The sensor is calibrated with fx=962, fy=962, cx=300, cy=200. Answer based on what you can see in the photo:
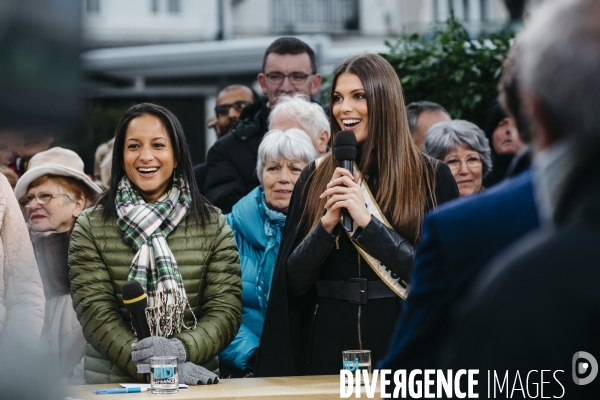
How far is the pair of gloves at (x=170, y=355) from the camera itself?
3797mm

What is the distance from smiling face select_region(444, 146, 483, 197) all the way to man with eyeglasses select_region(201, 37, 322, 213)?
1153mm

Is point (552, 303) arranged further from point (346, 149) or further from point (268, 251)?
point (268, 251)

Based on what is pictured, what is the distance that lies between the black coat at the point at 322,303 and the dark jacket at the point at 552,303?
2744 mm

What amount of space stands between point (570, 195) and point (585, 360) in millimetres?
210

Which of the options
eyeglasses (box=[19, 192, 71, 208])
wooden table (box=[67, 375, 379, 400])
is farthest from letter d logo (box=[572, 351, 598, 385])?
eyeglasses (box=[19, 192, 71, 208])

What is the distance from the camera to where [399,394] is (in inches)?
65.6

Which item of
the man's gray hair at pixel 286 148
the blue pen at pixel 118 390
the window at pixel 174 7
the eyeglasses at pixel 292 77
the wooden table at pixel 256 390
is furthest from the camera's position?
the window at pixel 174 7

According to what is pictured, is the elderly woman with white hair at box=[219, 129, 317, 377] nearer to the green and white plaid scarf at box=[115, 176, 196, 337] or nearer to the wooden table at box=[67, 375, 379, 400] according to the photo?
the green and white plaid scarf at box=[115, 176, 196, 337]

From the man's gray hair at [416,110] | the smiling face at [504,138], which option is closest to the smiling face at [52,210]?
the man's gray hair at [416,110]

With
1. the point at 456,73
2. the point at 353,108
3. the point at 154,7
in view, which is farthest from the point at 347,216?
the point at 154,7

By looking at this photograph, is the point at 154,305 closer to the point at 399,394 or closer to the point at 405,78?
the point at 399,394

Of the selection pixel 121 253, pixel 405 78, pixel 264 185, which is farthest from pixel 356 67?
pixel 405 78

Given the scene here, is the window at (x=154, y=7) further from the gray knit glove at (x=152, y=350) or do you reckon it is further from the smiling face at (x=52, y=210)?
the gray knit glove at (x=152, y=350)

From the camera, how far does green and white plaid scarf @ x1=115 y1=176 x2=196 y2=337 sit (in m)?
4.16
